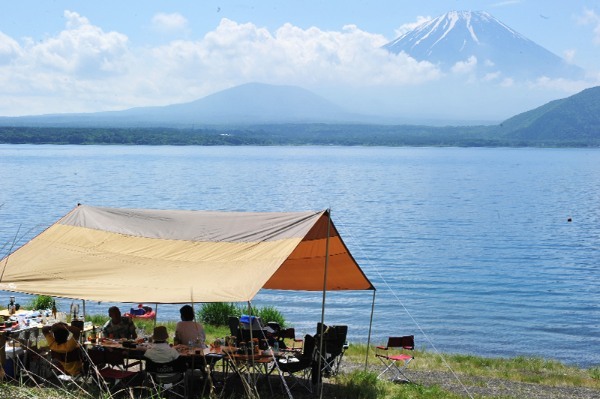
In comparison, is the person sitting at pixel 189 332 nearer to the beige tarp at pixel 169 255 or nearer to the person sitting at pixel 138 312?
the beige tarp at pixel 169 255

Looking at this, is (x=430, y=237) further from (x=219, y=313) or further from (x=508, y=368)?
(x=508, y=368)

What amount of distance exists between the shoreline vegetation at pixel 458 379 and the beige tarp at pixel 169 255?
1.69 meters

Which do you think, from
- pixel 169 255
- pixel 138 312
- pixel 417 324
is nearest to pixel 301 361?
pixel 169 255

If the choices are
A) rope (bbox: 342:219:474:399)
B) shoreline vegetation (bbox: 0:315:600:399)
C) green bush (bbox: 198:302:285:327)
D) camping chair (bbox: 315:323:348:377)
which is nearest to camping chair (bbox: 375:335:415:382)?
shoreline vegetation (bbox: 0:315:600:399)

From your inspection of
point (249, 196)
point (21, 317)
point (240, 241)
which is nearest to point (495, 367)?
point (240, 241)

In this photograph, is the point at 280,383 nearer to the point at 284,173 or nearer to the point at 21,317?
the point at 21,317

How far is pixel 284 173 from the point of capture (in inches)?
4158

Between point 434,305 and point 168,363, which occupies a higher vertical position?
point 168,363

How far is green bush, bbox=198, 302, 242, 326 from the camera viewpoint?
19359 mm

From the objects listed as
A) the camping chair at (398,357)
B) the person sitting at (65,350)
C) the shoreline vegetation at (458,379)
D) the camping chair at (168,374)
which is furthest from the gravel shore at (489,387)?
the person sitting at (65,350)

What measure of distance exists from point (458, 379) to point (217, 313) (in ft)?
24.9

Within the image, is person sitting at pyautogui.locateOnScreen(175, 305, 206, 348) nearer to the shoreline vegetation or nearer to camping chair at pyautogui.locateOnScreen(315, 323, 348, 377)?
the shoreline vegetation

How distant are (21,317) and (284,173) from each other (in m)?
93.8

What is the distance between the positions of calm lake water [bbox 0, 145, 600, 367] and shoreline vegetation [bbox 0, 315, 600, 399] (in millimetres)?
3376
